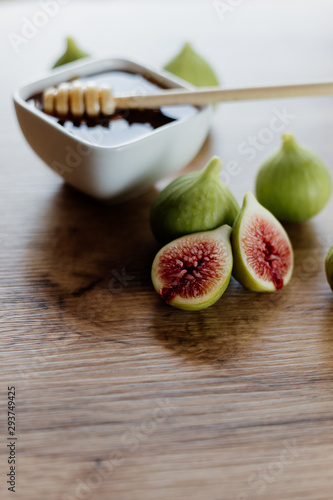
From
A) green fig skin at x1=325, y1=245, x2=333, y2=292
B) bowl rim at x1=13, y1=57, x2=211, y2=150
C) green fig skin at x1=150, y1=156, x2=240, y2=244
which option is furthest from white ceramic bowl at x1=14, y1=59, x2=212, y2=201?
green fig skin at x1=325, y1=245, x2=333, y2=292

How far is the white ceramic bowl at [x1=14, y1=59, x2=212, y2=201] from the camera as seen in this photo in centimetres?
113

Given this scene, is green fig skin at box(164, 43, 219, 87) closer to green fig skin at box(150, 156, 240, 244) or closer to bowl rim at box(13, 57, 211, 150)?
bowl rim at box(13, 57, 211, 150)

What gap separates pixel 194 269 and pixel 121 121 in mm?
411

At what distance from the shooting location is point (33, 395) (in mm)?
896

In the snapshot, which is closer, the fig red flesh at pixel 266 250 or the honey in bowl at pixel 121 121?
the fig red flesh at pixel 266 250

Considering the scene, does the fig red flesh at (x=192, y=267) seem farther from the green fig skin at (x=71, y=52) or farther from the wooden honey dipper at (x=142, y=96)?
the green fig skin at (x=71, y=52)

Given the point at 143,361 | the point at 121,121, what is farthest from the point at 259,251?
the point at 121,121

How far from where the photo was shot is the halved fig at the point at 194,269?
1005mm

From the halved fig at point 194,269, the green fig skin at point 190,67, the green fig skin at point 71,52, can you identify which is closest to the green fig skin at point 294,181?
the halved fig at point 194,269

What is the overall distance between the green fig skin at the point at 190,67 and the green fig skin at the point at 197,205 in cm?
47

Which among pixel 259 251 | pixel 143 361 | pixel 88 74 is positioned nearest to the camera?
pixel 143 361

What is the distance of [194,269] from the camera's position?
3.41 feet

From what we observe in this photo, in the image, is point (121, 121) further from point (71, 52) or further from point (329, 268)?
point (329, 268)

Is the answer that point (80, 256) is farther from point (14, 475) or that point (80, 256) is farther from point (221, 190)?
point (14, 475)
